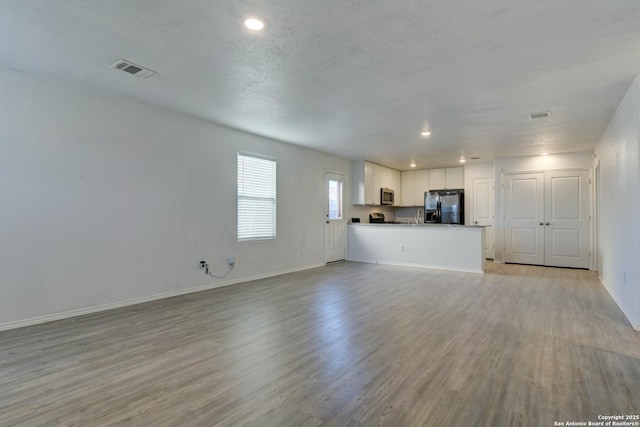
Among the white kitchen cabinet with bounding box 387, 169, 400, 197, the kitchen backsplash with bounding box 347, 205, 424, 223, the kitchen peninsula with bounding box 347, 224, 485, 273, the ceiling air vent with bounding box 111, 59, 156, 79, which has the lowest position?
the kitchen peninsula with bounding box 347, 224, 485, 273

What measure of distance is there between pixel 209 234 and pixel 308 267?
2.48 m

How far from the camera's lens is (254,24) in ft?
7.82

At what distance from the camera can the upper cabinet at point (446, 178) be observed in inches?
352

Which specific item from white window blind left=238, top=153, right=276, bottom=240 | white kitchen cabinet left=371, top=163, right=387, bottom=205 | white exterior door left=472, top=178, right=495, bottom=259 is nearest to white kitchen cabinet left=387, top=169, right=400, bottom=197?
white kitchen cabinet left=371, top=163, right=387, bottom=205

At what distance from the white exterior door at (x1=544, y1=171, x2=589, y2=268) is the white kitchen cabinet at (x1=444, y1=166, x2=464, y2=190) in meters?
2.03

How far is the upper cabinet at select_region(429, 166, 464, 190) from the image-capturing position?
8953 millimetres

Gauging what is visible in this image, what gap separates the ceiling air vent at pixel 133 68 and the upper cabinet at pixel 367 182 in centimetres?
555

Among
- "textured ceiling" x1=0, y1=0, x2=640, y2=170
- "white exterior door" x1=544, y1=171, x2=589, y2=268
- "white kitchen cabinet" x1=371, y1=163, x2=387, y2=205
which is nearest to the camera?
"textured ceiling" x1=0, y1=0, x2=640, y2=170

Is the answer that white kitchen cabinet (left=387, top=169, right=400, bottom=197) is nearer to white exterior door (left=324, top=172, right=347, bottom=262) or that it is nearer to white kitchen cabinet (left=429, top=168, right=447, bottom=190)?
white kitchen cabinet (left=429, top=168, right=447, bottom=190)

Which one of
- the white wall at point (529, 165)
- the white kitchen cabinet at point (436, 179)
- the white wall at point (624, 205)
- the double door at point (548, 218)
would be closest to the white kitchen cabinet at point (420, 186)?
the white kitchen cabinet at point (436, 179)

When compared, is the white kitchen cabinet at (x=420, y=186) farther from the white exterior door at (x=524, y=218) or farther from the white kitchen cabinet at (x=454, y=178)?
the white exterior door at (x=524, y=218)

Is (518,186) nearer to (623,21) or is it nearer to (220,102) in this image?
(623,21)

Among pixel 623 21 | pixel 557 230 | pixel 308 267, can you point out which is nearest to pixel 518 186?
pixel 557 230

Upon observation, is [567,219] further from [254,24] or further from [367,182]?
[254,24]
